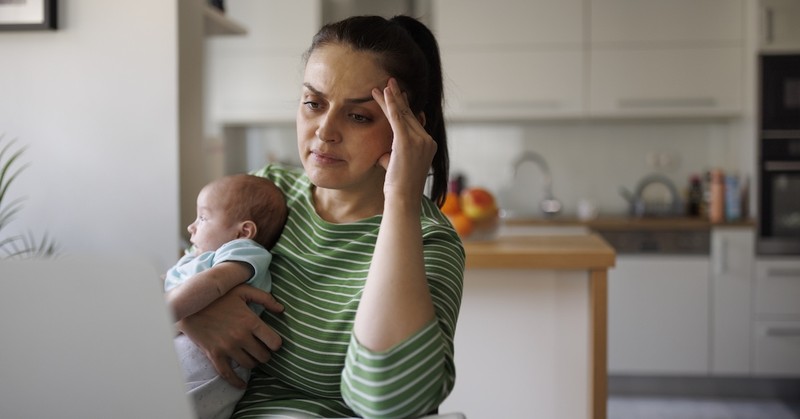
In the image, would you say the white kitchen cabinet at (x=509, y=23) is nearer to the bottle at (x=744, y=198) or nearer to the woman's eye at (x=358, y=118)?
the bottle at (x=744, y=198)

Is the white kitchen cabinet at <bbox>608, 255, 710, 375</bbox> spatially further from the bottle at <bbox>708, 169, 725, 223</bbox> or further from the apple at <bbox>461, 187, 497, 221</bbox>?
the apple at <bbox>461, 187, 497, 221</bbox>

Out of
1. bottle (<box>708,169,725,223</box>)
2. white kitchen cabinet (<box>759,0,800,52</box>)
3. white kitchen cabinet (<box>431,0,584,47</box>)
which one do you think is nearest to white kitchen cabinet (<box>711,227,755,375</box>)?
bottle (<box>708,169,725,223</box>)

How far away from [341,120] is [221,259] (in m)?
0.27

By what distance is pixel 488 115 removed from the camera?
4.49m

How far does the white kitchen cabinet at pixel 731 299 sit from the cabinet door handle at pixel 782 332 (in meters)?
0.10

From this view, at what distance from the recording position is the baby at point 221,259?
1167 millimetres

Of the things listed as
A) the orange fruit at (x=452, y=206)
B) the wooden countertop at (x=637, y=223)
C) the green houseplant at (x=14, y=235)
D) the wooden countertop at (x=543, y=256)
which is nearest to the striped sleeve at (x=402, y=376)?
the wooden countertop at (x=543, y=256)

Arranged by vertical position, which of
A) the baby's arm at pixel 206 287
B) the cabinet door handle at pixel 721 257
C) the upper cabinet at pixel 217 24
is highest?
the upper cabinet at pixel 217 24

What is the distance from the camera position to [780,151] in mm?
4289

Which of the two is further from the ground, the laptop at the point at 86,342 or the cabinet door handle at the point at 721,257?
the laptop at the point at 86,342

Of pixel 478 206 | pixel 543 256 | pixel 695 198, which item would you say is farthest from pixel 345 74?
pixel 695 198

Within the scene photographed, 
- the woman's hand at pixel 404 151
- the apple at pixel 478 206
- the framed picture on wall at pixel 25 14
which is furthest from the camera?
the apple at pixel 478 206

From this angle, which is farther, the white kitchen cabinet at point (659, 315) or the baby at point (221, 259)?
the white kitchen cabinet at point (659, 315)

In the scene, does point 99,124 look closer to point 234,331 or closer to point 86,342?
point 234,331
